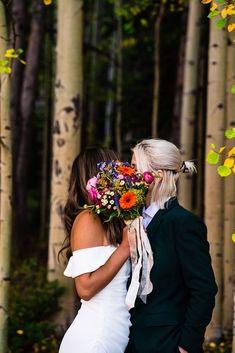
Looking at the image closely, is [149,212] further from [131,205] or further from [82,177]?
[82,177]

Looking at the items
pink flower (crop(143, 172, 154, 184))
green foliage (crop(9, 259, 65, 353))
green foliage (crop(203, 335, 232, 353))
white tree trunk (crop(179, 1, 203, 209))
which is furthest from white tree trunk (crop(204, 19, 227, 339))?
pink flower (crop(143, 172, 154, 184))

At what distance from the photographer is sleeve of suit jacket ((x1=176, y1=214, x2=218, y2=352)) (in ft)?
10.4

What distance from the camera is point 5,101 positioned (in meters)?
4.71

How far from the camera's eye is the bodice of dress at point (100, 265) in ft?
11.0

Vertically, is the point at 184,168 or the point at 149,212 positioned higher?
the point at 184,168

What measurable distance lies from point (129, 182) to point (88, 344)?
957 mm

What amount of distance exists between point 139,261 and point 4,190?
1863 millimetres

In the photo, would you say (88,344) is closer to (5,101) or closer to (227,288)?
(5,101)

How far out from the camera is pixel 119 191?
3.28 metres

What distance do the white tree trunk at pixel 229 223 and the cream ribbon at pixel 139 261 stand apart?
2906 millimetres

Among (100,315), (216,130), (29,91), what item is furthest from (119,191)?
(29,91)

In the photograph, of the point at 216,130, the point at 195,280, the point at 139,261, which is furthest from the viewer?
the point at 216,130

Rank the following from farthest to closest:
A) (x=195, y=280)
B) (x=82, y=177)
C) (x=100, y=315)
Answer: (x=82, y=177)
(x=100, y=315)
(x=195, y=280)

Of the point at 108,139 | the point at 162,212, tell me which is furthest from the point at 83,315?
the point at 108,139
